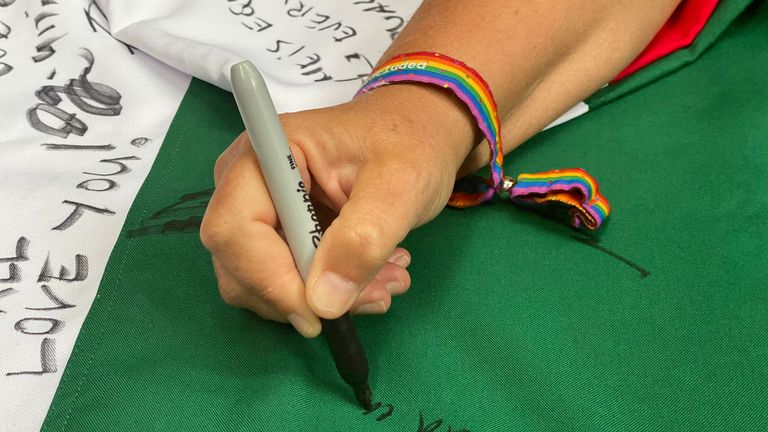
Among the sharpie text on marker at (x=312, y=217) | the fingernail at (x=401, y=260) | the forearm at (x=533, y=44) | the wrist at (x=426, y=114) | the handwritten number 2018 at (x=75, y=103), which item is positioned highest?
the forearm at (x=533, y=44)

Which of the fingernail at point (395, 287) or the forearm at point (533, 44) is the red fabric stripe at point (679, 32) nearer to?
the forearm at point (533, 44)

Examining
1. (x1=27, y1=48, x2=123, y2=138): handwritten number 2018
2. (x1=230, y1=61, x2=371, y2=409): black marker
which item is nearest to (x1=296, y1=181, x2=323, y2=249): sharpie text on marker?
(x1=230, y1=61, x2=371, y2=409): black marker

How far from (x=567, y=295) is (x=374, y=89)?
0.19 meters

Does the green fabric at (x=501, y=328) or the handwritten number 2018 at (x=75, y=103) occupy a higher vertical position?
the green fabric at (x=501, y=328)

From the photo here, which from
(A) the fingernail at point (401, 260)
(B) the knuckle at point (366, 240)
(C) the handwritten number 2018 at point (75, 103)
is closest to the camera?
(B) the knuckle at point (366, 240)

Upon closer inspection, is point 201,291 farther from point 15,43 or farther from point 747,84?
point 747,84

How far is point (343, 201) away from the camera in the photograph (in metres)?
0.42

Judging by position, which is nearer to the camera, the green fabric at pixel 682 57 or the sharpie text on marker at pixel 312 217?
the sharpie text on marker at pixel 312 217

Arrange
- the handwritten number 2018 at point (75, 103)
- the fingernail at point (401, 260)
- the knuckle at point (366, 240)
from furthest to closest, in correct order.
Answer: the handwritten number 2018 at point (75, 103) < the fingernail at point (401, 260) < the knuckle at point (366, 240)

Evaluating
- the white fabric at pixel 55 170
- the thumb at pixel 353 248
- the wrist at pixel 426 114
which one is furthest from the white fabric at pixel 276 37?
the thumb at pixel 353 248

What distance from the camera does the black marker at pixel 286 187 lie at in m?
0.36

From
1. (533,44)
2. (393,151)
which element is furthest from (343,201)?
(533,44)

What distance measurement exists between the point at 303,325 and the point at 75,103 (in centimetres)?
32

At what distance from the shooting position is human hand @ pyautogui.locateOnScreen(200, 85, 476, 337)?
1.16ft
